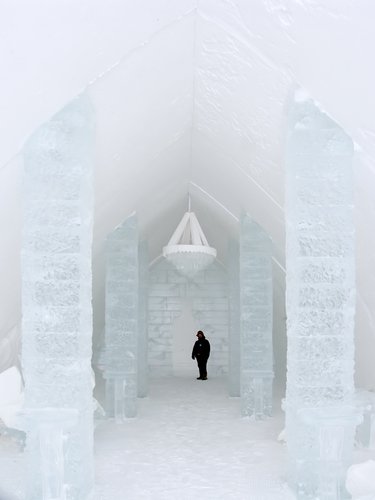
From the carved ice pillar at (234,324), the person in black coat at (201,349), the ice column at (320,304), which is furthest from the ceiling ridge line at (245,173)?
the person in black coat at (201,349)

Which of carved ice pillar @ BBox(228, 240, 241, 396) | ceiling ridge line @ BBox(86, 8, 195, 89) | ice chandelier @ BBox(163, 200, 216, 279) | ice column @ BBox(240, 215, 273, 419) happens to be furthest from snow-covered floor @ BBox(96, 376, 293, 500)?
ceiling ridge line @ BBox(86, 8, 195, 89)

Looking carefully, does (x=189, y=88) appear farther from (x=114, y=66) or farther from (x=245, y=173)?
(x=245, y=173)

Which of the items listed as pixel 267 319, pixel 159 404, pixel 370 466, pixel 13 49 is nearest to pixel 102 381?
pixel 159 404

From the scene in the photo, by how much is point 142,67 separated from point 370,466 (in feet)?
11.5

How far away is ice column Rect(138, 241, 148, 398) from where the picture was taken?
9836mm

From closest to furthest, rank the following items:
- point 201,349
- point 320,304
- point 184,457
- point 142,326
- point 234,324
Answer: point 320,304 → point 184,457 → point 234,324 → point 142,326 → point 201,349

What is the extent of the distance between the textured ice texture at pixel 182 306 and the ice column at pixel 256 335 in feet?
18.3

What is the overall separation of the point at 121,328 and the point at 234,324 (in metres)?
2.36

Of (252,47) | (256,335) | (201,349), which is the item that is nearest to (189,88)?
(252,47)

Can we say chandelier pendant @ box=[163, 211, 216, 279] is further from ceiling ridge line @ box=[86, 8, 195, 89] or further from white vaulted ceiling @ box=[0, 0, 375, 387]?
ceiling ridge line @ box=[86, 8, 195, 89]

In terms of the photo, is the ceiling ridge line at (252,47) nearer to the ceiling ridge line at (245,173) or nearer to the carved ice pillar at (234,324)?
the ceiling ridge line at (245,173)

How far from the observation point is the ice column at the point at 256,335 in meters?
7.99

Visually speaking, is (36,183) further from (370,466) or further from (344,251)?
(370,466)

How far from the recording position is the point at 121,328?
7961 millimetres
